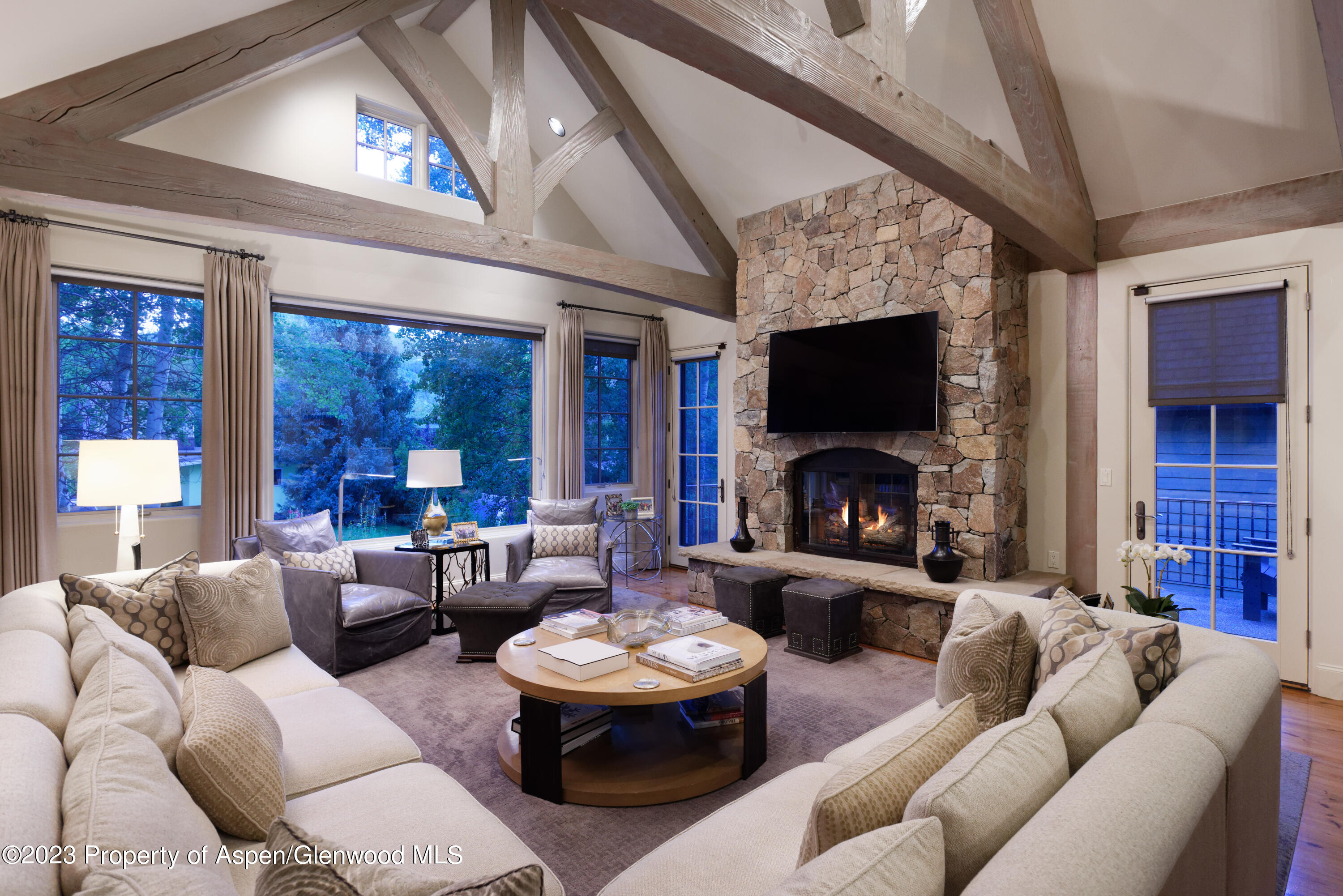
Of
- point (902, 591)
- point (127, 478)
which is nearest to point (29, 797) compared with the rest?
point (127, 478)

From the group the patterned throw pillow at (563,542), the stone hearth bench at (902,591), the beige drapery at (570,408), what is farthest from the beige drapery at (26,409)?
the stone hearth bench at (902,591)

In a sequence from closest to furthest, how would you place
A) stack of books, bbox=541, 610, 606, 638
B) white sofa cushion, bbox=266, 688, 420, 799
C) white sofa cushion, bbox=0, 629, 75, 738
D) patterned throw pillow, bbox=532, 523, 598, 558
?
white sofa cushion, bbox=0, 629, 75, 738 → white sofa cushion, bbox=266, 688, 420, 799 → stack of books, bbox=541, 610, 606, 638 → patterned throw pillow, bbox=532, 523, 598, 558

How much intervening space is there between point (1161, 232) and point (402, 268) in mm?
5276

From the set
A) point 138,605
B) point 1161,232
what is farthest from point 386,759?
point 1161,232

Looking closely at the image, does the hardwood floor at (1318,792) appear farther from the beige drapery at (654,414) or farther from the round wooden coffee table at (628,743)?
the beige drapery at (654,414)

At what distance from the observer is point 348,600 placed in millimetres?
3859

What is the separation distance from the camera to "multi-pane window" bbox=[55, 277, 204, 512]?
13.8ft

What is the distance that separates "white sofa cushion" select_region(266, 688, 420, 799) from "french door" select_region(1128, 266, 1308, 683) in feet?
12.4

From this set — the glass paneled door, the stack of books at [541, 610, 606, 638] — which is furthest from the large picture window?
the stack of books at [541, 610, 606, 638]

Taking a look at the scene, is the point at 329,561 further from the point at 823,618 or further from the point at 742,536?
the point at 823,618

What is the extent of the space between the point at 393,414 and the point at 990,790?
5943 millimetres

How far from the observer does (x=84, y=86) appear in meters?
2.77

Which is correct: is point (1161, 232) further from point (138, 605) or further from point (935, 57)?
point (138, 605)

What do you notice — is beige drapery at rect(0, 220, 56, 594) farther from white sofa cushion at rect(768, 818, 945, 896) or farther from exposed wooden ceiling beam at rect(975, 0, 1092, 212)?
exposed wooden ceiling beam at rect(975, 0, 1092, 212)
